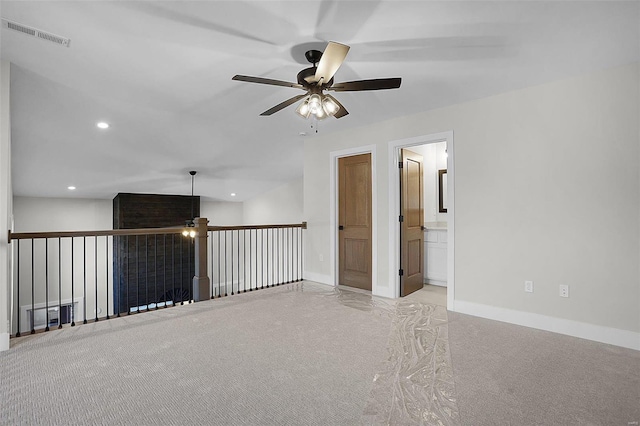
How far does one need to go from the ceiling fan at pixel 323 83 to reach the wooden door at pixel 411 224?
2.02 meters

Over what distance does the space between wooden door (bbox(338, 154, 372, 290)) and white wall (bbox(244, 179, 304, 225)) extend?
11.0 feet

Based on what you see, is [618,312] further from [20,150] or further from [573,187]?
[20,150]

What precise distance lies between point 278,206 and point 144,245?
11.3 ft

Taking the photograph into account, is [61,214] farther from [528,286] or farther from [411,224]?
[528,286]

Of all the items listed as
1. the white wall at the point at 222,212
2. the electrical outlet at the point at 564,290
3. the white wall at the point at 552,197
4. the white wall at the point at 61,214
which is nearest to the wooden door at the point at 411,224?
the white wall at the point at 552,197

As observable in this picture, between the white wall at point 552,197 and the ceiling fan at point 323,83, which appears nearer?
the ceiling fan at point 323,83

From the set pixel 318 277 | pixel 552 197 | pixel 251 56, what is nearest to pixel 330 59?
pixel 251 56

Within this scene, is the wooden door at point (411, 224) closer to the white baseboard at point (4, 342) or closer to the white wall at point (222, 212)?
the white baseboard at point (4, 342)

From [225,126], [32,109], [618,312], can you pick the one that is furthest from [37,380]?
[618,312]

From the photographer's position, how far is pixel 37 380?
2156 millimetres

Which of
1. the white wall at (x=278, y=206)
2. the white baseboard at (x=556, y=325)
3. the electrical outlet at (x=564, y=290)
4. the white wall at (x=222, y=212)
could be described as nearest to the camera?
the white baseboard at (x=556, y=325)

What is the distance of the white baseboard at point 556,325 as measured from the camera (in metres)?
2.74

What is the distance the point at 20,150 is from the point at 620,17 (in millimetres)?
6681

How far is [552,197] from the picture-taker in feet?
10.2
